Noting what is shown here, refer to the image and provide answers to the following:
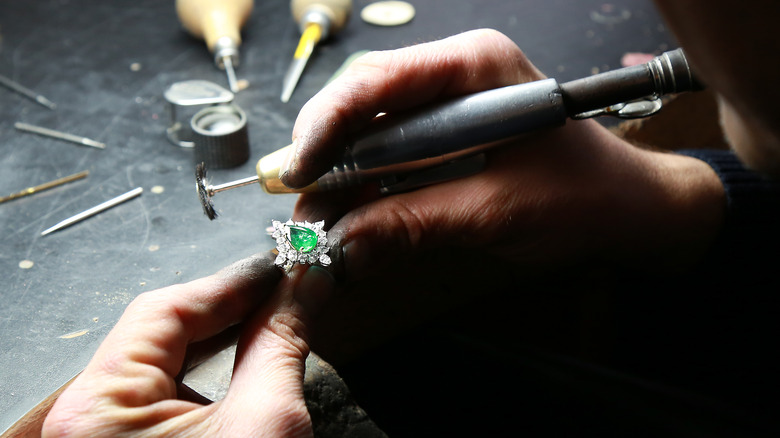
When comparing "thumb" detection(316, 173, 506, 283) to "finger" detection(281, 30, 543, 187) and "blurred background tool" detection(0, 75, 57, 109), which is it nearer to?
"finger" detection(281, 30, 543, 187)

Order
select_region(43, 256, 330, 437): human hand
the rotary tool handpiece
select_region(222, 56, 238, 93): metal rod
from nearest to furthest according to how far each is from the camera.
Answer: select_region(43, 256, 330, 437): human hand
the rotary tool handpiece
select_region(222, 56, 238, 93): metal rod

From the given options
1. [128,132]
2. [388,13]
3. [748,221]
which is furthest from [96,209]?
[748,221]

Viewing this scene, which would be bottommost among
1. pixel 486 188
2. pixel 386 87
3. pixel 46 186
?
pixel 46 186

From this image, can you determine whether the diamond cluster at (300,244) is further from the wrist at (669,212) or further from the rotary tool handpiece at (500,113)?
the wrist at (669,212)

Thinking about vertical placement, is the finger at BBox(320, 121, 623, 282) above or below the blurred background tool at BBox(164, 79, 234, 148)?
above

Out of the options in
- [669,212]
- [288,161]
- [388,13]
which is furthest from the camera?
[388,13]

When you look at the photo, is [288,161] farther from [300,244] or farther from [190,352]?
[190,352]

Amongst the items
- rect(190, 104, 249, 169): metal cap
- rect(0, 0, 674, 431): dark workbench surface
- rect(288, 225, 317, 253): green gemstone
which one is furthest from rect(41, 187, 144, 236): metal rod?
rect(288, 225, 317, 253): green gemstone
